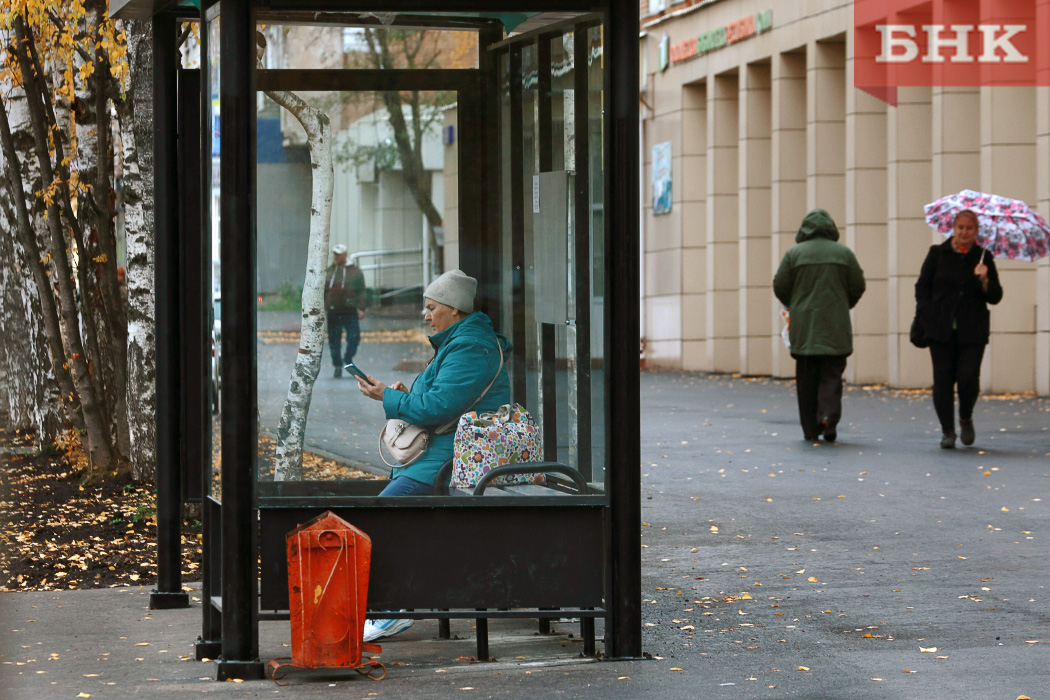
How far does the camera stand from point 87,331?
10.4 meters

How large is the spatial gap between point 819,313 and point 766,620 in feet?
23.6

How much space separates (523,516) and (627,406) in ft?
1.78

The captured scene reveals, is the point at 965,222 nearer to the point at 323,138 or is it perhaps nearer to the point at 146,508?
the point at 146,508

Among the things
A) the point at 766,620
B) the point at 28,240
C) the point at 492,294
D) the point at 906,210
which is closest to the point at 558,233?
the point at 492,294

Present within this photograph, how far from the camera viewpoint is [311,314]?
5.79 meters

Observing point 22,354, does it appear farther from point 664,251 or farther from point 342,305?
point 664,251

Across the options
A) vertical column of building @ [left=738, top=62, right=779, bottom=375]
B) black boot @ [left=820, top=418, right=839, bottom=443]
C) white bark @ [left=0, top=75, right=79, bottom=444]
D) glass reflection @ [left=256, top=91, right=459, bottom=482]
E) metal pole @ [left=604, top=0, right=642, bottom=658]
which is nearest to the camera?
metal pole @ [left=604, top=0, right=642, bottom=658]

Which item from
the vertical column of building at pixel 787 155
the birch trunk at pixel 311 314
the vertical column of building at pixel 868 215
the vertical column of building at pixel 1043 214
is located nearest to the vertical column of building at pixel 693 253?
the vertical column of building at pixel 787 155

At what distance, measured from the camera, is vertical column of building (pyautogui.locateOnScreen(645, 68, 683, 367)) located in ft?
85.3

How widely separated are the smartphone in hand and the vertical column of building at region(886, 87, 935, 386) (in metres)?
15.1

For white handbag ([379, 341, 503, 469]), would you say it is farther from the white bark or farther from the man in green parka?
the man in green parka

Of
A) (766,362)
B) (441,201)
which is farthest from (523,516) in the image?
(766,362)

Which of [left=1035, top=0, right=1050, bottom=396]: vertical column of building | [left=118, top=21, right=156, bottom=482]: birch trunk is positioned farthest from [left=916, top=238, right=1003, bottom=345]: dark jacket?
[left=118, top=21, right=156, bottom=482]: birch trunk

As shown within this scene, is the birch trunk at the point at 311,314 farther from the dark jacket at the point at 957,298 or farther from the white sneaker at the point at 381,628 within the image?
the dark jacket at the point at 957,298
